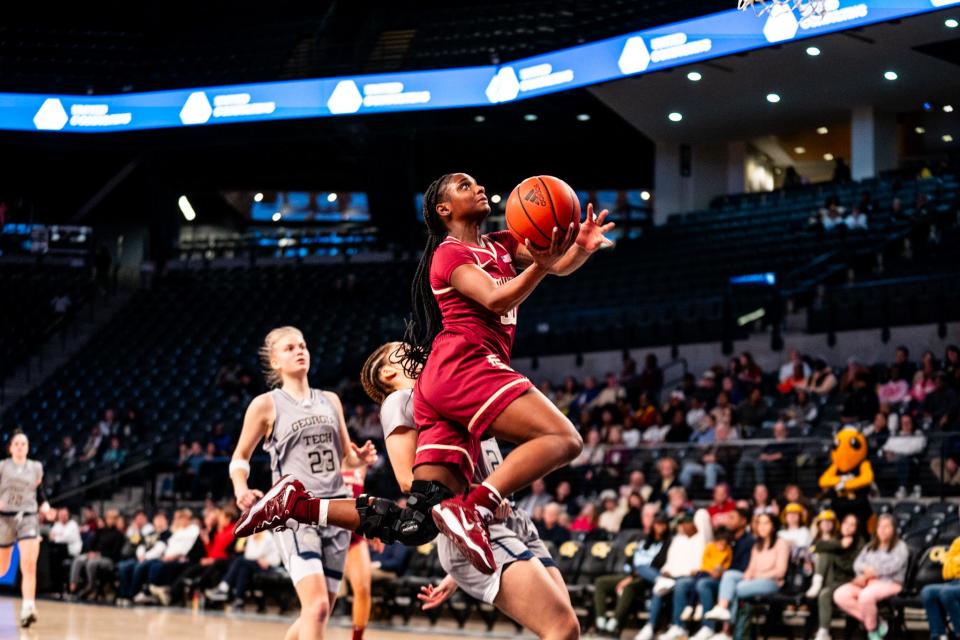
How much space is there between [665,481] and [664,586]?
6.94ft

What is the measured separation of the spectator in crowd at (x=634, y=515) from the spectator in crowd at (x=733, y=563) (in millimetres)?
1615

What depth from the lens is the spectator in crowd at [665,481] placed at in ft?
45.5

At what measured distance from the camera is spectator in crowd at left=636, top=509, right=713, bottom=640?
1198 cm

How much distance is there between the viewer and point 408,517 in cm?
479

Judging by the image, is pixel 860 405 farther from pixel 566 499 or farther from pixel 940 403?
pixel 566 499

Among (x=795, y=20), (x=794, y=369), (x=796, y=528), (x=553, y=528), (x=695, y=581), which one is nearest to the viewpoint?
(x=695, y=581)

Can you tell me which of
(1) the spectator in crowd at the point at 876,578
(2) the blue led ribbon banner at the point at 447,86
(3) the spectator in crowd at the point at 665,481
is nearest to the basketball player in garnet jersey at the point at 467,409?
(1) the spectator in crowd at the point at 876,578

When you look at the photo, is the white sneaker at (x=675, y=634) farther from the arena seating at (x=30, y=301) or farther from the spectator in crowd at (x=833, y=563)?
the arena seating at (x=30, y=301)

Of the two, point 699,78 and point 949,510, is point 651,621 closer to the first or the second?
point 949,510

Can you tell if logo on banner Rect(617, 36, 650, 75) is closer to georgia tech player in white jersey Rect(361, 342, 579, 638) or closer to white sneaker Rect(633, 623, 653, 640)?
white sneaker Rect(633, 623, 653, 640)

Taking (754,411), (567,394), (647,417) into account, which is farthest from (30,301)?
(754,411)

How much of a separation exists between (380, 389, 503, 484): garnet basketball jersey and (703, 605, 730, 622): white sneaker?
6478mm

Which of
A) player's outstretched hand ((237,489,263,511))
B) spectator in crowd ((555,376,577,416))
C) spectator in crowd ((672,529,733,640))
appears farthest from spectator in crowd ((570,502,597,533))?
player's outstretched hand ((237,489,263,511))

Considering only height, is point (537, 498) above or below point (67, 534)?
above
